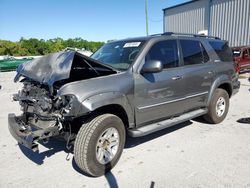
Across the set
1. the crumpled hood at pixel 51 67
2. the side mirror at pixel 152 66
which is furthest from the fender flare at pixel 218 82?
the crumpled hood at pixel 51 67

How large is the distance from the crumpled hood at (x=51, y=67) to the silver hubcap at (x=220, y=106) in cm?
315

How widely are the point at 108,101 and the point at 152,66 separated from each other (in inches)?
34.6

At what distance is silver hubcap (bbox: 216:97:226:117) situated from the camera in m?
5.46

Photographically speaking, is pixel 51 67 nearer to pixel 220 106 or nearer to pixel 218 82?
pixel 218 82

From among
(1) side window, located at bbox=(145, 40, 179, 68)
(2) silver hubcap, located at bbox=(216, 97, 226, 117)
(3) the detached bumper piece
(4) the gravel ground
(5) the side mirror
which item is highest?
(1) side window, located at bbox=(145, 40, 179, 68)

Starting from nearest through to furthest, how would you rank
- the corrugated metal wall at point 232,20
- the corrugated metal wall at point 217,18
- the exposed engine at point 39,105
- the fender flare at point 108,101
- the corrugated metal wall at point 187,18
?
the fender flare at point 108,101
the exposed engine at point 39,105
the corrugated metal wall at point 232,20
the corrugated metal wall at point 217,18
the corrugated metal wall at point 187,18

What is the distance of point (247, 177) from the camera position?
322 cm

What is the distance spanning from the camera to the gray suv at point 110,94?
10.5 ft

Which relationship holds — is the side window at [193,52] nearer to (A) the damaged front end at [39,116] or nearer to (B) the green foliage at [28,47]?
(A) the damaged front end at [39,116]

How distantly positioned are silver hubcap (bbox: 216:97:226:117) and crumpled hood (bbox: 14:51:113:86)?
315 centimetres

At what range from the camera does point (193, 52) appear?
4840 millimetres

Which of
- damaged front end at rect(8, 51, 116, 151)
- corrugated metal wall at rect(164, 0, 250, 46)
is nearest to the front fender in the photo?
damaged front end at rect(8, 51, 116, 151)

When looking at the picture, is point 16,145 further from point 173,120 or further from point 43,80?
point 173,120

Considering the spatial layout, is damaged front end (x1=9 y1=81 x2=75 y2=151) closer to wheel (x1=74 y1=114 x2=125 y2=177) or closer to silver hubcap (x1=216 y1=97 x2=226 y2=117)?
wheel (x1=74 y1=114 x2=125 y2=177)
